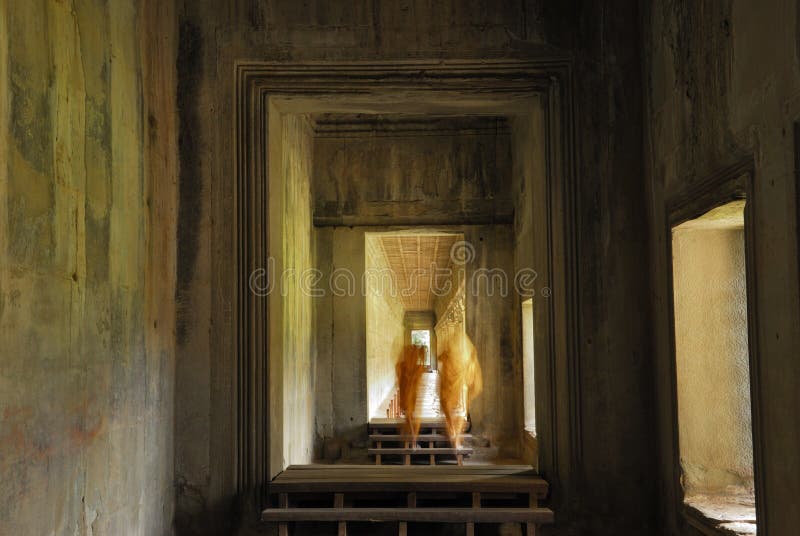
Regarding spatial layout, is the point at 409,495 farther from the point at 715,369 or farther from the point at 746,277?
the point at 746,277

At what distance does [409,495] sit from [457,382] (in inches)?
275

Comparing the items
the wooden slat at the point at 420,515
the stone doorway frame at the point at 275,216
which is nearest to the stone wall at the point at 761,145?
the stone doorway frame at the point at 275,216

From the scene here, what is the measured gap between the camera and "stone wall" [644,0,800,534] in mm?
2998

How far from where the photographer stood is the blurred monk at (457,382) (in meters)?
11.1

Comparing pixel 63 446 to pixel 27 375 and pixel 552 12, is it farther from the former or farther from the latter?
pixel 552 12

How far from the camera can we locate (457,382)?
39.8ft

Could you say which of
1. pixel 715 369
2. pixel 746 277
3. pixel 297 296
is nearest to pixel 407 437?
pixel 297 296

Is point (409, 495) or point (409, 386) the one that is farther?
point (409, 386)

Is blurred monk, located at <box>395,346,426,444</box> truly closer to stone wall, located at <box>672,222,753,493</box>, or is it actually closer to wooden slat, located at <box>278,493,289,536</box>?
wooden slat, located at <box>278,493,289,536</box>

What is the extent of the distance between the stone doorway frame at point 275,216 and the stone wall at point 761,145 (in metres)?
0.77

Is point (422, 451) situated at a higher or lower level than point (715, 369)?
lower

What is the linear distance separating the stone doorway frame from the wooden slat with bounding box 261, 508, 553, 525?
280 millimetres

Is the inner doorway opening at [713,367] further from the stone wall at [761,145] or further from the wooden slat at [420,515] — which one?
the wooden slat at [420,515]

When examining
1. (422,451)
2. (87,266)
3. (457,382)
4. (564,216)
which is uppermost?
(564,216)
